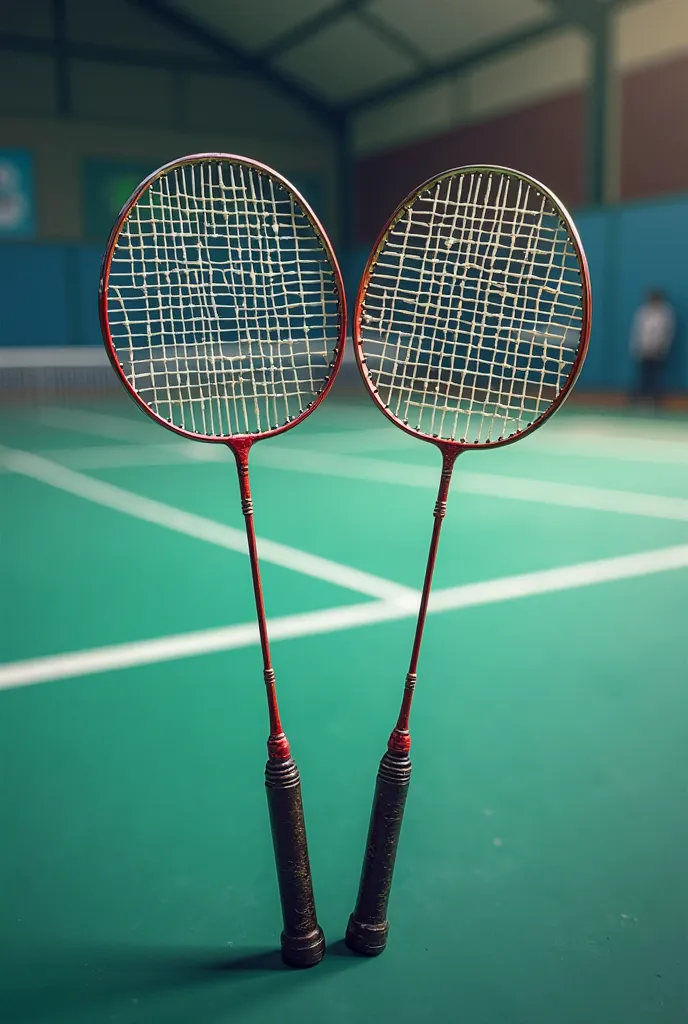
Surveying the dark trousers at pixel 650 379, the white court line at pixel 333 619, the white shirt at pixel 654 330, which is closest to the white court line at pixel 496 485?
the white court line at pixel 333 619

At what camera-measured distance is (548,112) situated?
1620 cm

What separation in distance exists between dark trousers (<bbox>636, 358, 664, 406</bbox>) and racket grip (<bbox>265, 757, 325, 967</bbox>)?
13137 mm

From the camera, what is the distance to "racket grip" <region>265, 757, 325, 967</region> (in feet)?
5.10

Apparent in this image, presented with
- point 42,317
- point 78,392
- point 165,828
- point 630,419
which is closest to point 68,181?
point 42,317

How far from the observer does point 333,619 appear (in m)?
3.39

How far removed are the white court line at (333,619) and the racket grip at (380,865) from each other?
1491 mm

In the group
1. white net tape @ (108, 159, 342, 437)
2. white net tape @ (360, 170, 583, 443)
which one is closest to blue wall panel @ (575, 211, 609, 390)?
white net tape @ (360, 170, 583, 443)

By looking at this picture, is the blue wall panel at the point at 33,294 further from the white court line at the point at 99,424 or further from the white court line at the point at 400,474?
the white court line at the point at 400,474

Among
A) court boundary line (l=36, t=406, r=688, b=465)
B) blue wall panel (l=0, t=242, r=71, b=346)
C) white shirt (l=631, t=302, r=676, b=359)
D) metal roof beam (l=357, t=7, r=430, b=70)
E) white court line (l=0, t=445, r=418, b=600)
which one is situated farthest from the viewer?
blue wall panel (l=0, t=242, r=71, b=346)

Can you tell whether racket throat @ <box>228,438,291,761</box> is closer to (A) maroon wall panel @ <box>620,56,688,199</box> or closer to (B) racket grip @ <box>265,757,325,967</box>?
(B) racket grip @ <box>265,757,325,967</box>

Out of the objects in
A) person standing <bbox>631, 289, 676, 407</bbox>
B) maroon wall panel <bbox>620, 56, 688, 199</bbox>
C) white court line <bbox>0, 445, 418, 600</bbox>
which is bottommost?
white court line <bbox>0, 445, 418, 600</bbox>

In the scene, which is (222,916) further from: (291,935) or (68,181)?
(68,181)

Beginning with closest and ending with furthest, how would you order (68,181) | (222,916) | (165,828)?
(222,916)
(165,828)
(68,181)

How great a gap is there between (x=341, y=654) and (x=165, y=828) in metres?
1.15
